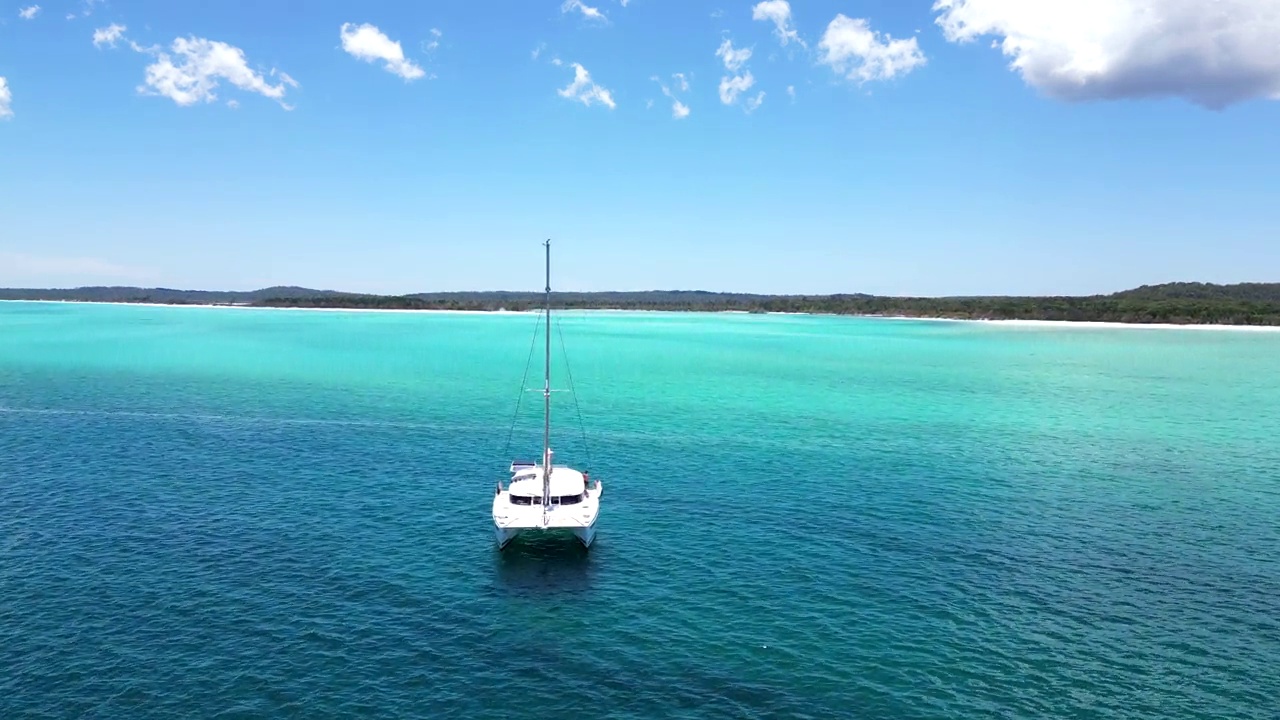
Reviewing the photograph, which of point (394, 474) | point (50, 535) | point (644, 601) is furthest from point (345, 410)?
point (644, 601)

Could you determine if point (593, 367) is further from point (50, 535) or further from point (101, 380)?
point (50, 535)

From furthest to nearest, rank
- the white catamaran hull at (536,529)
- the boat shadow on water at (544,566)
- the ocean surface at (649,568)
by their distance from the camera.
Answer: the white catamaran hull at (536,529) < the boat shadow on water at (544,566) < the ocean surface at (649,568)

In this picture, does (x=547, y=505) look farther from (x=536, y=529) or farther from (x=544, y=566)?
(x=544, y=566)

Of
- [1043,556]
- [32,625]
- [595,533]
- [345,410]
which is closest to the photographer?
[32,625]

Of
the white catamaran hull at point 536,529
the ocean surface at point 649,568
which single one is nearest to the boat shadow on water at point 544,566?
the ocean surface at point 649,568

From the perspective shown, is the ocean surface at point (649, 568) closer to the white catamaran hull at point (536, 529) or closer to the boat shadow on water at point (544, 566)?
the boat shadow on water at point (544, 566)

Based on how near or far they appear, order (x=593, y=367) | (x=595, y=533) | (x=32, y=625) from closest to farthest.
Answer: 1. (x=32, y=625)
2. (x=595, y=533)
3. (x=593, y=367)

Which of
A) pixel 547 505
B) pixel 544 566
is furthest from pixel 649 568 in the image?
pixel 547 505
